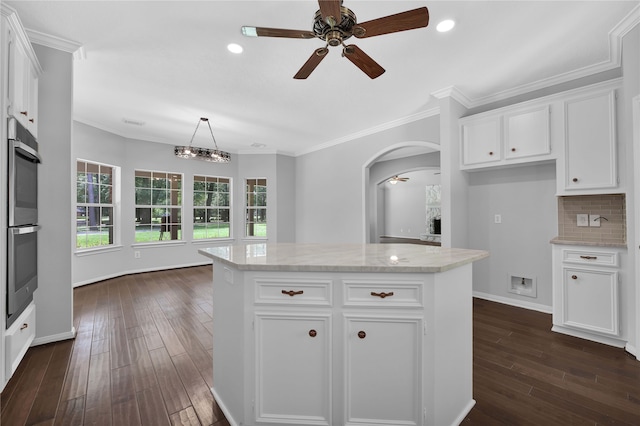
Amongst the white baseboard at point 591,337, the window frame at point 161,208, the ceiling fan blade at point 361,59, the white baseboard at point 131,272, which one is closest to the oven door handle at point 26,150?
the ceiling fan blade at point 361,59

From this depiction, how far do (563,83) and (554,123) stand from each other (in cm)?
61

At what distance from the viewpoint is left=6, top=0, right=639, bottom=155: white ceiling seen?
Answer: 217 cm

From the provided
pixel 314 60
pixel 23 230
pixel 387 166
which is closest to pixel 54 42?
pixel 23 230

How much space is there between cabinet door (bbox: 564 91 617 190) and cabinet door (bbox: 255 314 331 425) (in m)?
3.01

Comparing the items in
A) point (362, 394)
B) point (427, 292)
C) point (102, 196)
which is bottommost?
point (362, 394)

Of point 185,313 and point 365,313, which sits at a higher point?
point 365,313

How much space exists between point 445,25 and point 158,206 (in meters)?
5.94

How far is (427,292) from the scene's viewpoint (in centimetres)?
142

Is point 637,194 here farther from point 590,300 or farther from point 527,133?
point 527,133

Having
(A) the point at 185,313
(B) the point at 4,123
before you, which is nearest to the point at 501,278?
(A) the point at 185,313

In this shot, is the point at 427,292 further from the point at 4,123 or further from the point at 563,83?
the point at 563,83

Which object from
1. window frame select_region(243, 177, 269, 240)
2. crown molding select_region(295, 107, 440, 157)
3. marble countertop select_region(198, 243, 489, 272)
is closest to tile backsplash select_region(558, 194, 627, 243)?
crown molding select_region(295, 107, 440, 157)

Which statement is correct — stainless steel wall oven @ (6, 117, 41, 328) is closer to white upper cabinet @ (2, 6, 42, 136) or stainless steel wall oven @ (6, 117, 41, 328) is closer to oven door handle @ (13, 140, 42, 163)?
oven door handle @ (13, 140, 42, 163)

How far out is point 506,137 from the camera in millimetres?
3281
